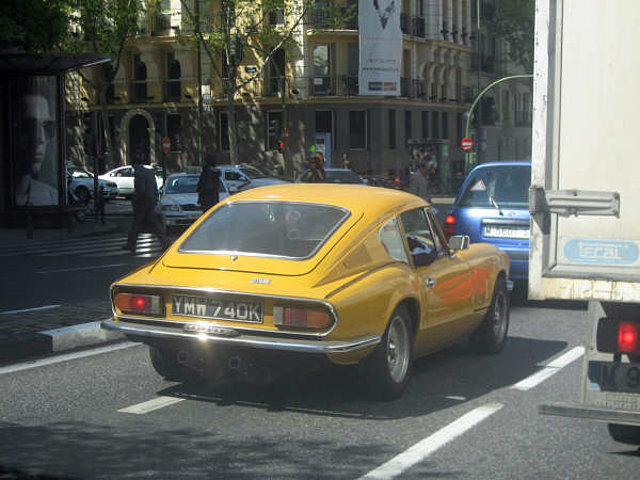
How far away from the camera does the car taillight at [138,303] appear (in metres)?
7.05

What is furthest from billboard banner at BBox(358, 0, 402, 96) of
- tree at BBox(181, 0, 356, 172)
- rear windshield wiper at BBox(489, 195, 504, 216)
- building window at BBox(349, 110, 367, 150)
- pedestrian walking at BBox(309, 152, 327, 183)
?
rear windshield wiper at BBox(489, 195, 504, 216)

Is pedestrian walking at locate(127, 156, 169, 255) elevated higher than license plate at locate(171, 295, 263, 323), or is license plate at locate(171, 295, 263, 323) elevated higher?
license plate at locate(171, 295, 263, 323)

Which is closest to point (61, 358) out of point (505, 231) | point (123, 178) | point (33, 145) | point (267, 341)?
point (267, 341)

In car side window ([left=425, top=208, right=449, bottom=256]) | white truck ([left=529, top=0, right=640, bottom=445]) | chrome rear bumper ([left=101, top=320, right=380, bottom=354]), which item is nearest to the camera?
white truck ([left=529, top=0, right=640, bottom=445])

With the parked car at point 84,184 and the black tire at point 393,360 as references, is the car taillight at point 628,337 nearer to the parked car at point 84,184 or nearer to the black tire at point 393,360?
the black tire at point 393,360

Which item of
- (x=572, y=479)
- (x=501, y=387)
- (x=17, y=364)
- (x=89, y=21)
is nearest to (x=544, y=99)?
(x=572, y=479)

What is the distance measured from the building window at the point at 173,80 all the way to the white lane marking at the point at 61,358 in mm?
55688

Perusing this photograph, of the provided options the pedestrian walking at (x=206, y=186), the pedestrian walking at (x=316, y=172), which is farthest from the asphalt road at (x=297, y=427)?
the pedestrian walking at (x=206, y=186)

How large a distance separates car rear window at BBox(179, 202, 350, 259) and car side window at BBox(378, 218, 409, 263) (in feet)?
0.98

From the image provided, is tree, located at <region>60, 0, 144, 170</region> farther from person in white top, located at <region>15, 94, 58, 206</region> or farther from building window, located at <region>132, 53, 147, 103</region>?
person in white top, located at <region>15, 94, 58, 206</region>

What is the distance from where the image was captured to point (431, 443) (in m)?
6.19

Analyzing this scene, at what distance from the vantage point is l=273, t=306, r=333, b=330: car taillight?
6590 mm

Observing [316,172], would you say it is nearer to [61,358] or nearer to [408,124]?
[61,358]

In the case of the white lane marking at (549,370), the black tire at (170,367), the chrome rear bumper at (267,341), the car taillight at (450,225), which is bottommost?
the white lane marking at (549,370)
